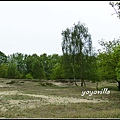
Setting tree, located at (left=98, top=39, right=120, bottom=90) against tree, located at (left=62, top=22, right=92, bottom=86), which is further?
tree, located at (left=62, top=22, right=92, bottom=86)

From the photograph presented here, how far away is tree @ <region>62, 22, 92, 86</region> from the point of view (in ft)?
121

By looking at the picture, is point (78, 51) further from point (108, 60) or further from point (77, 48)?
point (108, 60)

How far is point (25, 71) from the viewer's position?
241 feet

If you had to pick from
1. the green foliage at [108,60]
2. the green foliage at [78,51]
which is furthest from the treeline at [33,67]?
the green foliage at [108,60]

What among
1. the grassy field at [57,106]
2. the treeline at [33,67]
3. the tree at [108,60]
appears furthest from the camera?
the treeline at [33,67]

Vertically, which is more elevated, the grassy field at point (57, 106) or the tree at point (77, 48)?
the tree at point (77, 48)

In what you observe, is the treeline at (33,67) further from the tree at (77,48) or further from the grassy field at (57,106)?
the grassy field at (57,106)

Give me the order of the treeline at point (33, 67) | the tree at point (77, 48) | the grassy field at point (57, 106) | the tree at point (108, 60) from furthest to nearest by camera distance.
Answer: the treeline at point (33, 67) < the tree at point (77, 48) < the tree at point (108, 60) < the grassy field at point (57, 106)

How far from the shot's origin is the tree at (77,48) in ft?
121

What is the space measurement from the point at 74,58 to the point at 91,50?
3112mm

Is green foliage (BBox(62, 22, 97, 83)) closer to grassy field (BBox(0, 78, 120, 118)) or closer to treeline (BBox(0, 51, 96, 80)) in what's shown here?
treeline (BBox(0, 51, 96, 80))

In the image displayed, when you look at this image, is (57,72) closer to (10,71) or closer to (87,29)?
(10,71)

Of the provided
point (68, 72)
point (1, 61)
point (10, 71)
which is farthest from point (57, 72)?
point (1, 61)

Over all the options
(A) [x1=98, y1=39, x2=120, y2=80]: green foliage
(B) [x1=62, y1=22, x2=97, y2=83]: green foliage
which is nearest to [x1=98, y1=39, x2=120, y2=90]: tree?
(A) [x1=98, y1=39, x2=120, y2=80]: green foliage
